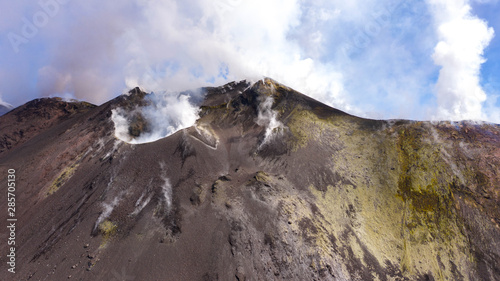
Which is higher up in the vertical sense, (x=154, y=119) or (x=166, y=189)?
(x=154, y=119)

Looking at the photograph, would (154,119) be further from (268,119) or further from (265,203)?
(265,203)

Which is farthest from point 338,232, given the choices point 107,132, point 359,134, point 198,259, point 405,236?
point 107,132

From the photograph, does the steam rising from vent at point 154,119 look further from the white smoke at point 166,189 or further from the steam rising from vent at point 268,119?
the steam rising from vent at point 268,119

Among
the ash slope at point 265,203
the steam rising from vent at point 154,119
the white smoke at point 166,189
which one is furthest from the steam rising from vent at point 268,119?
the white smoke at point 166,189

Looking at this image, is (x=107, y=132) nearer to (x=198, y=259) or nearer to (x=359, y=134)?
(x=198, y=259)

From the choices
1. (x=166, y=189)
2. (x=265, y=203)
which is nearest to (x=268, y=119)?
(x=265, y=203)
